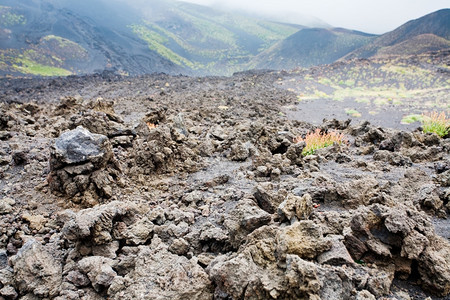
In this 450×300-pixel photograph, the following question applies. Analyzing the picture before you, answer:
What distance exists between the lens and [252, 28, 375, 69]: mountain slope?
63781mm

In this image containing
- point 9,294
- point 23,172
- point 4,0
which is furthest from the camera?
point 4,0

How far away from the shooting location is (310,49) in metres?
68.4

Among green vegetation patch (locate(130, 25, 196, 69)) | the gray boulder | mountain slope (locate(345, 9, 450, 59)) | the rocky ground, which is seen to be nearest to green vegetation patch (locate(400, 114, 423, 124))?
the rocky ground

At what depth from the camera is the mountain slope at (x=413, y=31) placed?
55812mm

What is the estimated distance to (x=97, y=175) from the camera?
382cm

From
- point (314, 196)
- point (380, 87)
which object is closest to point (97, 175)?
point (314, 196)

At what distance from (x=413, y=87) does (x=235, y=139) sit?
79.1 feet

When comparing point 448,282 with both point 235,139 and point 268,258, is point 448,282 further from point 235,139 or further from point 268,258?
point 235,139

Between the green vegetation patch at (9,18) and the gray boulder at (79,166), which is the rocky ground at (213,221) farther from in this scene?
the green vegetation patch at (9,18)

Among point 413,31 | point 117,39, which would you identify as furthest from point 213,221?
point 413,31

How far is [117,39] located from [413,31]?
60.7m

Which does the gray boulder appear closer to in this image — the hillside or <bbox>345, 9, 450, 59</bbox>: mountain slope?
the hillside

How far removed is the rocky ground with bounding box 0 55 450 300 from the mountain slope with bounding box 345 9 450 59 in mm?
58826

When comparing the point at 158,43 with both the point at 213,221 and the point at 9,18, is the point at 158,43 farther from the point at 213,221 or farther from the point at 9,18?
the point at 213,221
